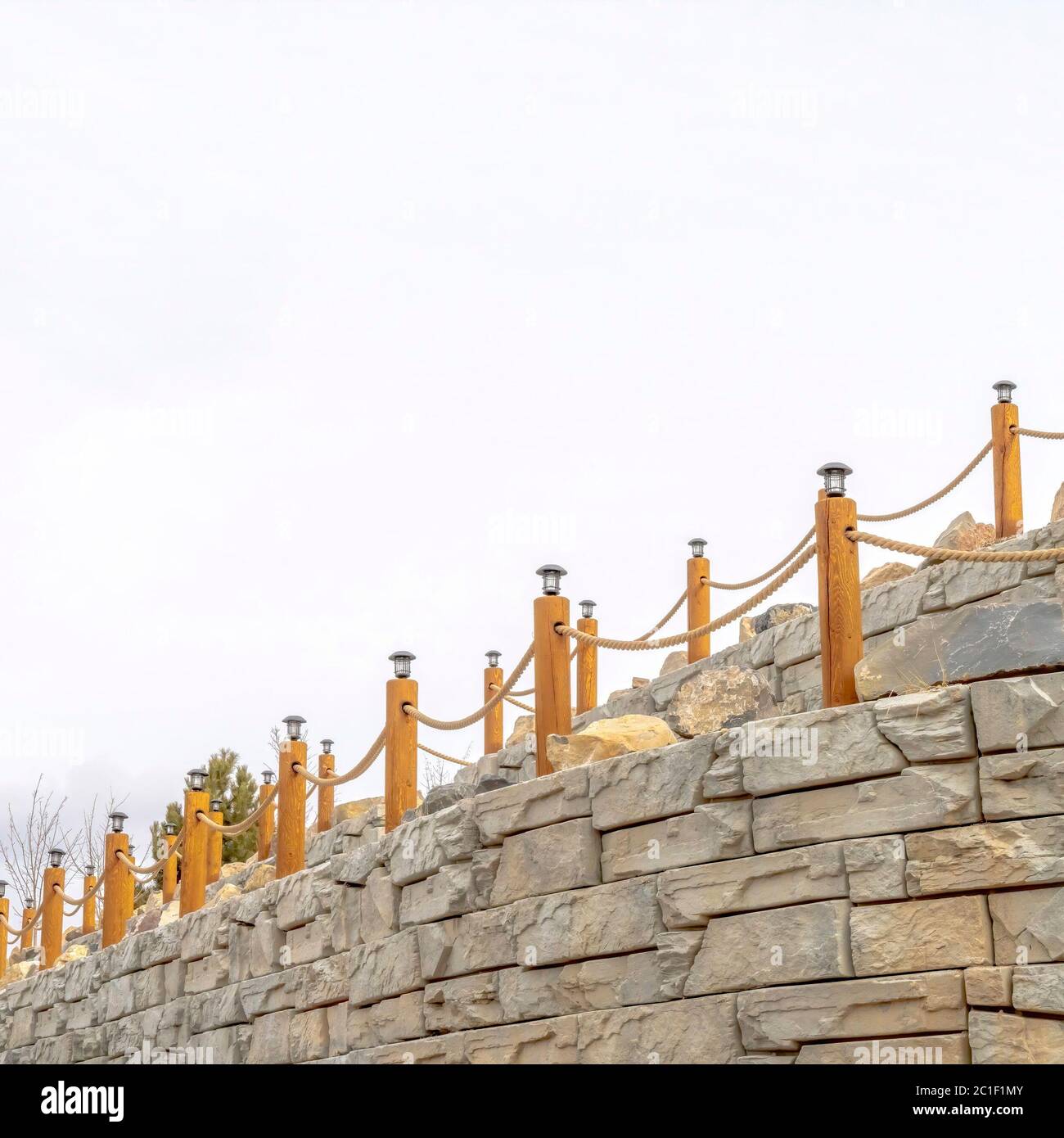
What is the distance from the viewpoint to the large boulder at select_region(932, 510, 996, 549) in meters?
9.05

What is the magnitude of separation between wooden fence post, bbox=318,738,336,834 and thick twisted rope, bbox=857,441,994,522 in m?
5.24

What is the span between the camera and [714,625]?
685 centimetres

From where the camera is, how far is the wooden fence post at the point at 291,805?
9.51m

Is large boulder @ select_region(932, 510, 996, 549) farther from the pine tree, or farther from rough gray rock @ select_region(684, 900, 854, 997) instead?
the pine tree

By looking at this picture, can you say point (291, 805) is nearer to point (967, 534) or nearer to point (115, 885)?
point (115, 885)

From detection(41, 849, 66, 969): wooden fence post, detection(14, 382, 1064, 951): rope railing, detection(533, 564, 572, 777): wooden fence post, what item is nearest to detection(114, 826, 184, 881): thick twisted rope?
detection(14, 382, 1064, 951): rope railing

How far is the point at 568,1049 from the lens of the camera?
6383 millimetres

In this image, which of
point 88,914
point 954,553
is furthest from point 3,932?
point 954,553

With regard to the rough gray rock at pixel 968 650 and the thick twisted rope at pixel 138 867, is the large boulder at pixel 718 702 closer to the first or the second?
the rough gray rock at pixel 968 650

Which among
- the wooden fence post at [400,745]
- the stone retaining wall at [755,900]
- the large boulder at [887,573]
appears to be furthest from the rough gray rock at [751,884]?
the large boulder at [887,573]

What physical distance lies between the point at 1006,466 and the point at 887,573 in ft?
3.68
